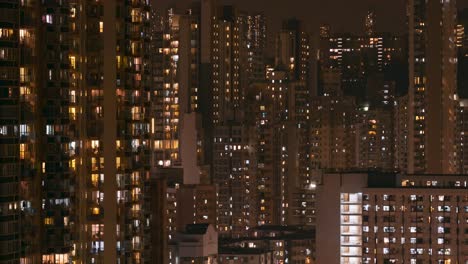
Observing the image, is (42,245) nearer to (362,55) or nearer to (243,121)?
(243,121)

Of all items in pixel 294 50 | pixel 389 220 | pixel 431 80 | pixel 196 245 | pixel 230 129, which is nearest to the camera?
pixel 389 220

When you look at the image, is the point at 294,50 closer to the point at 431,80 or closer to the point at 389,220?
the point at 431,80

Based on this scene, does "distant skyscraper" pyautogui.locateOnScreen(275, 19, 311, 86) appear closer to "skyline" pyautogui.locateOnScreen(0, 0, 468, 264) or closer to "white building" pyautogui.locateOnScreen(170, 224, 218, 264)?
"skyline" pyautogui.locateOnScreen(0, 0, 468, 264)

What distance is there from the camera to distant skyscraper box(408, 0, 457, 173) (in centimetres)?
9106

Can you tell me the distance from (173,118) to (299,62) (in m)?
33.8

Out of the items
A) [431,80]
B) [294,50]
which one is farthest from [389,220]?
[294,50]

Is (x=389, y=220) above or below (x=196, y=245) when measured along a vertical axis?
above

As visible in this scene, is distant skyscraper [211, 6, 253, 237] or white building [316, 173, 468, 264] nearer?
white building [316, 173, 468, 264]

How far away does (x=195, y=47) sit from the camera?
9806 centimetres

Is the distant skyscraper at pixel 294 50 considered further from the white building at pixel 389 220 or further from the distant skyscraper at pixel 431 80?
the white building at pixel 389 220

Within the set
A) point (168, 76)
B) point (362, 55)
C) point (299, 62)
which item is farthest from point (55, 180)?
point (362, 55)

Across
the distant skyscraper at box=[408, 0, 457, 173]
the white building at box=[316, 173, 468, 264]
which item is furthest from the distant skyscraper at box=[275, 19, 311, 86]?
the white building at box=[316, 173, 468, 264]

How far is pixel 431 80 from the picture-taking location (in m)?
92.1

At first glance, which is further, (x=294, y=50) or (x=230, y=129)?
(x=294, y=50)
